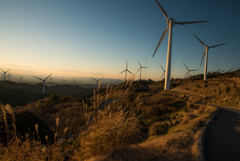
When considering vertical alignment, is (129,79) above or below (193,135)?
above

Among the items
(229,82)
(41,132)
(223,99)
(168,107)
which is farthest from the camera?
(229,82)

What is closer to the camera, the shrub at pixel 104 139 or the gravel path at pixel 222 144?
the shrub at pixel 104 139

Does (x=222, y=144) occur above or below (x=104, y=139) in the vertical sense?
below

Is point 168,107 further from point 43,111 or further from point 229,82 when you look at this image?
point 43,111

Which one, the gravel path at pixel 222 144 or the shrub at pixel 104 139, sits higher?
the shrub at pixel 104 139

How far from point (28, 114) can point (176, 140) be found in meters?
8.62

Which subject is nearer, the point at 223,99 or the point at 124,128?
the point at 124,128

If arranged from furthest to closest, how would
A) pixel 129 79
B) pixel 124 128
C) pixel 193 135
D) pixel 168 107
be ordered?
1. pixel 168 107
2. pixel 193 135
3. pixel 129 79
4. pixel 124 128

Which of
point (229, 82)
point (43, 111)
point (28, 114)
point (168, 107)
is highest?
point (229, 82)

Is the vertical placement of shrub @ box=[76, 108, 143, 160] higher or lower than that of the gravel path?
higher

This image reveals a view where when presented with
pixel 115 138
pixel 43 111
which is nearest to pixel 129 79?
pixel 115 138

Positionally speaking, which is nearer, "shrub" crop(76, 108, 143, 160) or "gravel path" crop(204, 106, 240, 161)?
"shrub" crop(76, 108, 143, 160)

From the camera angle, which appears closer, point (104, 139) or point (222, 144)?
point (104, 139)

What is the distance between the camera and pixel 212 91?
2233cm
